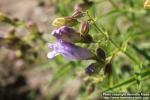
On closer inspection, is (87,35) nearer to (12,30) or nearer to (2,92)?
→ (12,30)

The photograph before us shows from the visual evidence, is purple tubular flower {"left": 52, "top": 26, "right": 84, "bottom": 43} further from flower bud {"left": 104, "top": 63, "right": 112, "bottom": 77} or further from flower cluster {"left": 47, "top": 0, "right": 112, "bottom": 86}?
flower bud {"left": 104, "top": 63, "right": 112, "bottom": 77}

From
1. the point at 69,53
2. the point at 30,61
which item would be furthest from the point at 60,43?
the point at 30,61

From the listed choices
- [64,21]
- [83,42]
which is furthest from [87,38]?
[64,21]

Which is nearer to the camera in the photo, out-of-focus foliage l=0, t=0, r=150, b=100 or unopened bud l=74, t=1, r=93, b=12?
out-of-focus foliage l=0, t=0, r=150, b=100

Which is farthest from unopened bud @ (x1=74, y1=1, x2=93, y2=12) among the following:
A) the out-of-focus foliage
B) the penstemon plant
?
the penstemon plant

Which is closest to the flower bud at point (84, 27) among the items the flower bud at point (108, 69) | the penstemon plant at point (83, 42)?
the penstemon plant at point (83, 42)

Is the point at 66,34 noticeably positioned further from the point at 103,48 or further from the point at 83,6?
the point at 83,6
